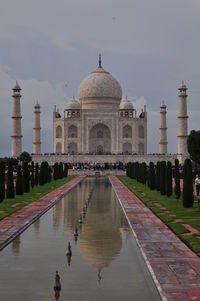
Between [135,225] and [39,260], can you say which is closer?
[39,260]

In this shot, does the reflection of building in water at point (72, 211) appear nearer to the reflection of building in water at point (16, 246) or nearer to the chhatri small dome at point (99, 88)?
the reflection of building in water at point (16, 246)

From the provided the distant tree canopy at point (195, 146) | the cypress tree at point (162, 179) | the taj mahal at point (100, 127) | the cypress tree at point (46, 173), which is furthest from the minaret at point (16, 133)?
the cypress tree at point (162, 179)

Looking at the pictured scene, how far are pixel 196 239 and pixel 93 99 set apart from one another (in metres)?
42.3

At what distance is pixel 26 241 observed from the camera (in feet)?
26.3

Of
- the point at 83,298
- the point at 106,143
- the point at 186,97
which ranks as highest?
the point at 186,97

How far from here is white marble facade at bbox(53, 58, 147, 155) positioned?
157 ft

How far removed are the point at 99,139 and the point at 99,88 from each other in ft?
16.0

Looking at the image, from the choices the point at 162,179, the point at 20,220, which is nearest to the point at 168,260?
the point at 20,220

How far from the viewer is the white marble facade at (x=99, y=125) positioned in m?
47.8

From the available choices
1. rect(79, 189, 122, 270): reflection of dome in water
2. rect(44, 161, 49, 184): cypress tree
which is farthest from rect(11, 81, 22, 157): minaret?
rect(79, 189, 122, 270): reflection of dome in water

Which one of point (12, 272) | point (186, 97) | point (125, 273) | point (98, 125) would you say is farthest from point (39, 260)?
point (98, 125)

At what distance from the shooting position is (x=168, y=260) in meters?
6.50

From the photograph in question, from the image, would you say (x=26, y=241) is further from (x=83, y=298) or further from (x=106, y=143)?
(x=106, y=143)

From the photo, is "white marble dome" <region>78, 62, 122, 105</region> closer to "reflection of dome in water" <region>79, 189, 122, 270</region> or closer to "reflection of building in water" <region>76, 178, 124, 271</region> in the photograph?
"reflection of building in water" <region>76, 178, 124, 271</region>
